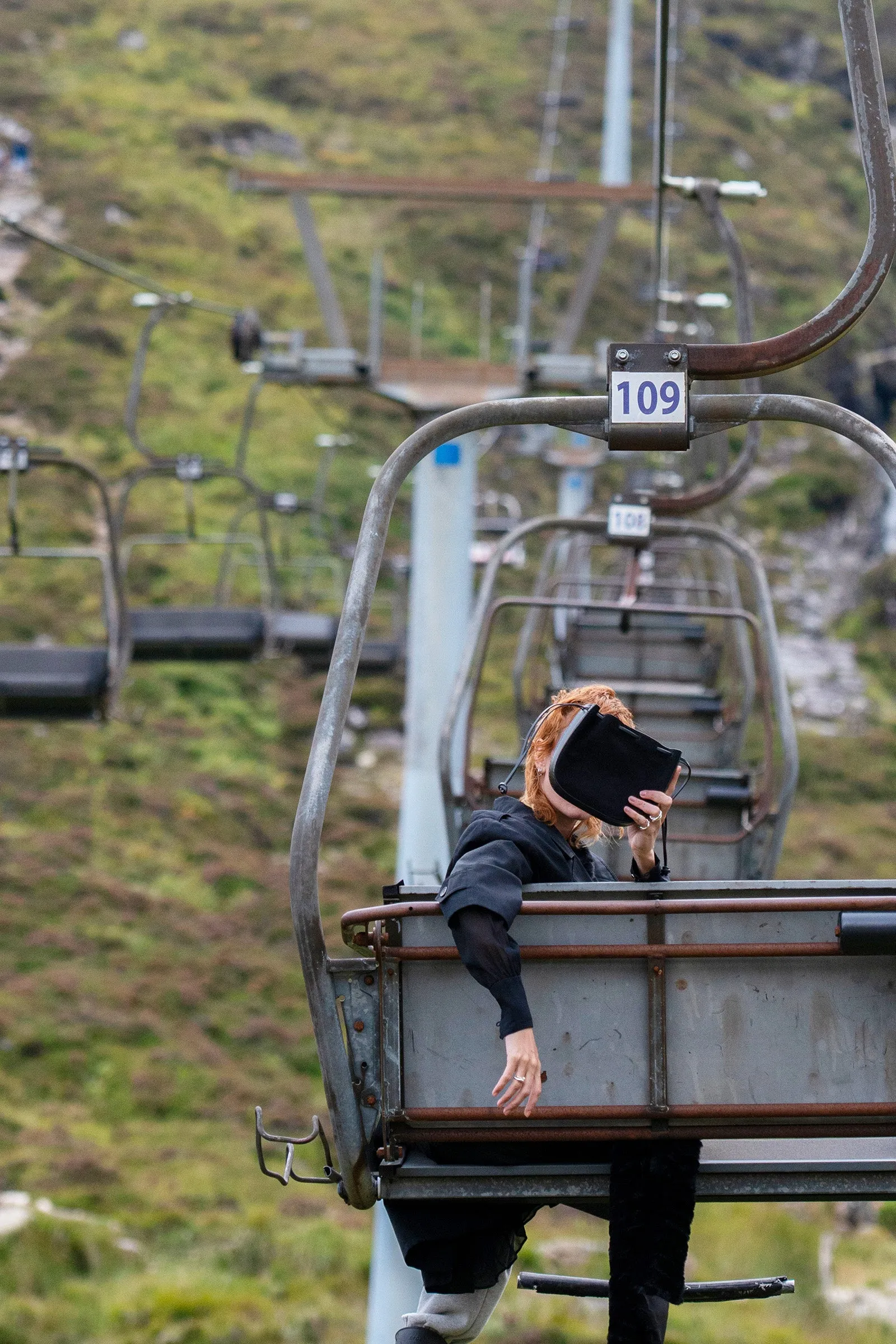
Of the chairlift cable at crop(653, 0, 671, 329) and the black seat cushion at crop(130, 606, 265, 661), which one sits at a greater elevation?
the chairlift cable at crop(653, 0, 671, 329)

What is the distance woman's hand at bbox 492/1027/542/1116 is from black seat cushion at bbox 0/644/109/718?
662 centimetres

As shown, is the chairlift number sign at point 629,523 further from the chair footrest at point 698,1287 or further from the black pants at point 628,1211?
the black pants at point 628,1211

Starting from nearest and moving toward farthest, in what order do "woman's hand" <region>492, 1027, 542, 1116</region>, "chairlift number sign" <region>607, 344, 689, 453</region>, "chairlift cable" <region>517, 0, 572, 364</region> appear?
"woman's hand" <region>492, 1027, 542, 1116</region>
"chairlift number sign" <region>607, 344, 689, 453</region>
"chairlift cable" <region>517, 0, 572, 364</region>

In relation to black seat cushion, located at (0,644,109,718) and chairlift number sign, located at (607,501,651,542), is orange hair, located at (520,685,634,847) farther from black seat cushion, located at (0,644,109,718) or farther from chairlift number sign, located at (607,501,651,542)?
black seat cushion, located at (0,644,109,718)

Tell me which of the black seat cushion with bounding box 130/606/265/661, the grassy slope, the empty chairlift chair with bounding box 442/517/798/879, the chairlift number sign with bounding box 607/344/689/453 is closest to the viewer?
the chairlift number sign with bounding box 607/344/689/453

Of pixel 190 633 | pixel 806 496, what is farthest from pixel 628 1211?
pixel 806 496

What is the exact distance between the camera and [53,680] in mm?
Result: 9188

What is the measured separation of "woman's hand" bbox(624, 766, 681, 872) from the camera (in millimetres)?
3049

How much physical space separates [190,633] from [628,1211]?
8257 mm

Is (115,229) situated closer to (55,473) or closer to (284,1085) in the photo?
(55,473)

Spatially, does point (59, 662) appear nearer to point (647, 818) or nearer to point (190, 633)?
point (190, 633)

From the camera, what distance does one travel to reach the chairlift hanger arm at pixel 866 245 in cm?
315

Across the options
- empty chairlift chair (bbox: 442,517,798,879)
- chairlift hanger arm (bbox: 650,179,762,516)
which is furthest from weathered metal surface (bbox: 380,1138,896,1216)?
chairlift hanger arm (bbox: 650,179,762,516)

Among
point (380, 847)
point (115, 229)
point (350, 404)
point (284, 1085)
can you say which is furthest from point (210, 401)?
point (284, 1085)
